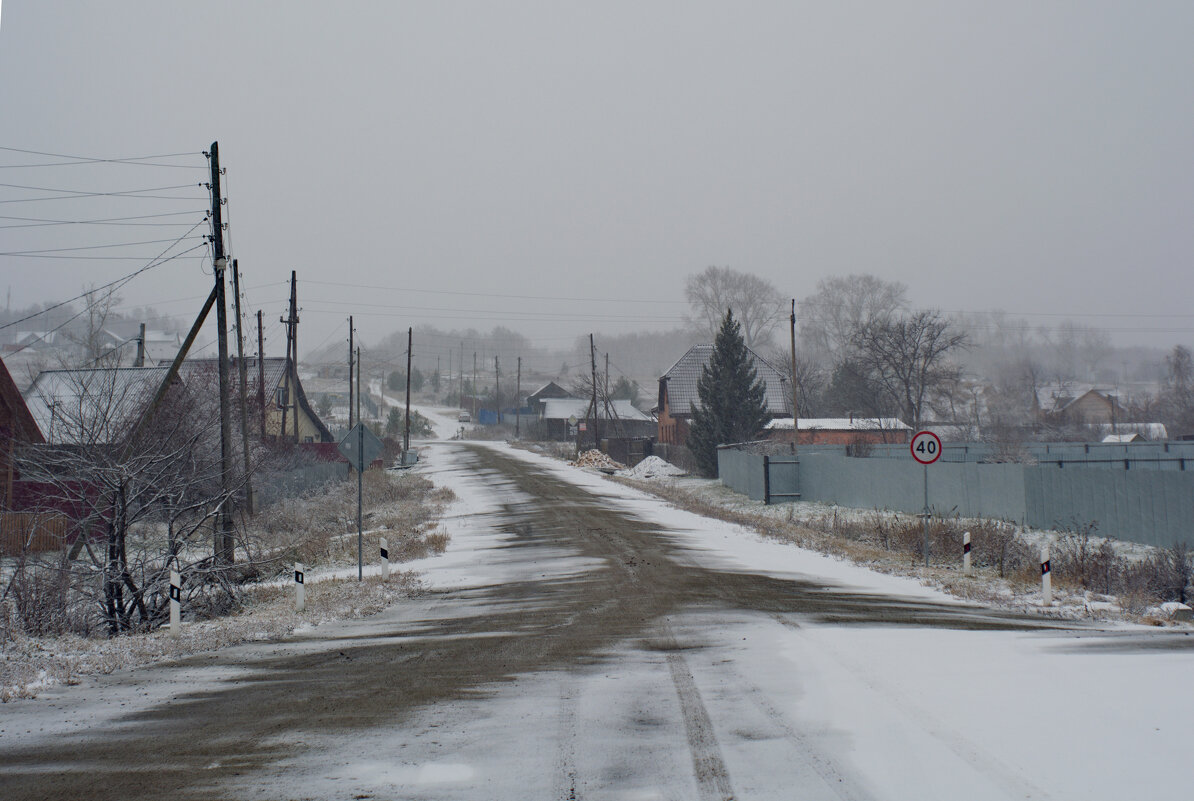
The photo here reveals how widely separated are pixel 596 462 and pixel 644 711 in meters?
48.6

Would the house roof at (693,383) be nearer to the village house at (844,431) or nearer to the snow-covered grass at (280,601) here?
the village house at (844,431)

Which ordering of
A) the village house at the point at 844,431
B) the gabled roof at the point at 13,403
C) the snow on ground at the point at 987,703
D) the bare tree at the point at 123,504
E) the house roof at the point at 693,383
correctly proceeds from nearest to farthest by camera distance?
the snow on ground at the point at 987,703 < the bare tree at the point at 123,504 < the gabled roof at the point at 13,403 < the village house at the point at 844,431 < the house roof at the point at 693,383

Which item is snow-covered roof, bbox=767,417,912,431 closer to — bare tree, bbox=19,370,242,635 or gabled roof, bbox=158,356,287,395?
gabled roof, bbox=158,356,287,395

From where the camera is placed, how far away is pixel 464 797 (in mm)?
5371

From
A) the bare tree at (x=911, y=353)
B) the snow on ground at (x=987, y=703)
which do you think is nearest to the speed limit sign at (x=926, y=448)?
the snow on ground at (x=987, y=703)

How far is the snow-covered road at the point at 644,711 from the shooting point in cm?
564

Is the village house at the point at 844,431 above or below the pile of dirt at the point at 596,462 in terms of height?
above

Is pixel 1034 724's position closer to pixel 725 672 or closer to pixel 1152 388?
pixel 725 672

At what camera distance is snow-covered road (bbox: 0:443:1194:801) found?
18.5 feet

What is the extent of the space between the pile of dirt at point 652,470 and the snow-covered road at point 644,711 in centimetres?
3791

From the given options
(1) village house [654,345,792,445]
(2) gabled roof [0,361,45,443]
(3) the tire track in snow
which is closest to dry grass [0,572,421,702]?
(3) the tire track in snow

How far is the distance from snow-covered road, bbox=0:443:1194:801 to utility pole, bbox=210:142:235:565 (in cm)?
495

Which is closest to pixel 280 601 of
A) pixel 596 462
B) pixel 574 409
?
pixel 596 462

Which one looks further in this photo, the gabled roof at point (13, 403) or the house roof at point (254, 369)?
the house roof at point (254, 369)
